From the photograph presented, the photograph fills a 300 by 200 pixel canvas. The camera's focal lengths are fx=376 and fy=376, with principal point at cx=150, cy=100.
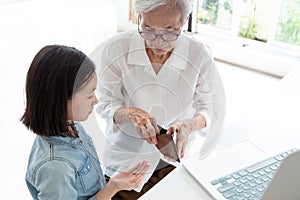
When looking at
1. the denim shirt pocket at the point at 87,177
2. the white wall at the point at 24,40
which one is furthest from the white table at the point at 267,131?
the white wall at the point at 24,40

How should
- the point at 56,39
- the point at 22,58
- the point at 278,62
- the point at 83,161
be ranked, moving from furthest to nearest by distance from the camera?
the point at 56,39 < the point at 22,58 < the point at 278,62 < the point at 83,161

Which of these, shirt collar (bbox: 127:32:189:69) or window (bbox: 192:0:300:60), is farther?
window (bbox: 192:0:300:60)

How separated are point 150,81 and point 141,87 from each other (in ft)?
0.17

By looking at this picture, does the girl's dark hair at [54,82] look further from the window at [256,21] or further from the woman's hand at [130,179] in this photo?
the window at [256,21]

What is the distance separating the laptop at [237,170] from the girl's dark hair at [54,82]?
36 cm

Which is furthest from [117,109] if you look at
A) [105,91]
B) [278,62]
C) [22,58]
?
[22,58]

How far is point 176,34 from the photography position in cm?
103

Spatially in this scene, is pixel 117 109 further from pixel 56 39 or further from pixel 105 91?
pixel 56 39

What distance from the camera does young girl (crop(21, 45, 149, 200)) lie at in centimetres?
86

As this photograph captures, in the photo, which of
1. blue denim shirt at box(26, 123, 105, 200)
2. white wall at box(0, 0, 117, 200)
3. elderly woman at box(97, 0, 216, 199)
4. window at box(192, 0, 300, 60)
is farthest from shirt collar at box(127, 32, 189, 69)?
window at box(192, 0, 300, 60)

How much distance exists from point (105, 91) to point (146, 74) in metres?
0.13

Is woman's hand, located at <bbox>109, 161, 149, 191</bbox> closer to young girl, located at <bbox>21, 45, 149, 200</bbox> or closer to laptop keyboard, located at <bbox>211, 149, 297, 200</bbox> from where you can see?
young girl, located at <bbox>21, 45, 149, 200</bbox>

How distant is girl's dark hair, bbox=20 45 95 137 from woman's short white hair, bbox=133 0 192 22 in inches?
10.1

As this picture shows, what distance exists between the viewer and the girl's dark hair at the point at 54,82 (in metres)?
0.86
